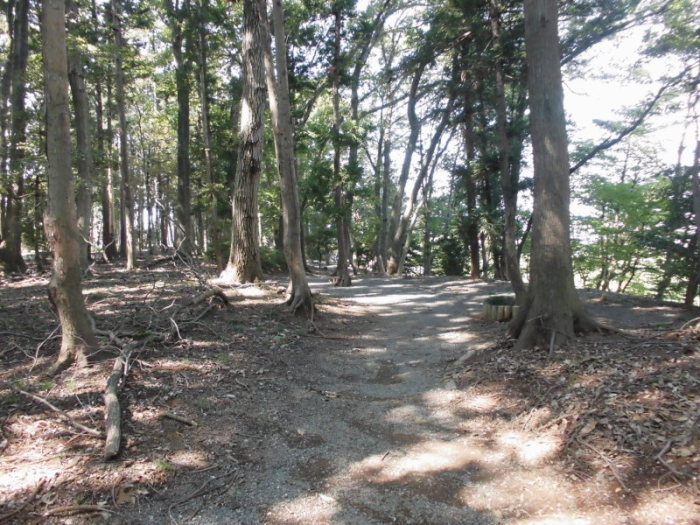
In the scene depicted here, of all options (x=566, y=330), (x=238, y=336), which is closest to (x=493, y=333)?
(x=566, y=330)

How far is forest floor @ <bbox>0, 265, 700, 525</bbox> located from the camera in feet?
9.61

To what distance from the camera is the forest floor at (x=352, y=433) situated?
9.61ft

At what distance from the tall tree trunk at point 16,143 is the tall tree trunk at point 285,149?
9.37 meters

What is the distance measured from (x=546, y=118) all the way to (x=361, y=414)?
16.4 ft

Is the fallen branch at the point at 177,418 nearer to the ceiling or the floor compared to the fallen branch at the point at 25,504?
nearer to the ceiling

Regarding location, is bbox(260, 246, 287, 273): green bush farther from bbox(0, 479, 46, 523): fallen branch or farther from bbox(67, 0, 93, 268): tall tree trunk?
bbox(0, 479, 46, 523): fallen branch

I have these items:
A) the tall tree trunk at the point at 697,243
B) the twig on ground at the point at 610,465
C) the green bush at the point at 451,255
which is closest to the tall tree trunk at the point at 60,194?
Answer: the twig on ground at the point at 610,465

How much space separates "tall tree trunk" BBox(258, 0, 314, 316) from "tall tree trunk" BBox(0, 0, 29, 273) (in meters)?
9.37

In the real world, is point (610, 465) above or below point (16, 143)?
below

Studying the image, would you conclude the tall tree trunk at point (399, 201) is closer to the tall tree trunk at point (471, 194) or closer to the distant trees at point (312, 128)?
the distant trees at point (312, 128)

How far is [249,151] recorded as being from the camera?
10.3 m

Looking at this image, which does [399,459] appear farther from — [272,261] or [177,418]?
[272,261]

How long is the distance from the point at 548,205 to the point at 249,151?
746 cm

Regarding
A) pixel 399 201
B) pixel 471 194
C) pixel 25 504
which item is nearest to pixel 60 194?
pixel 25 504
